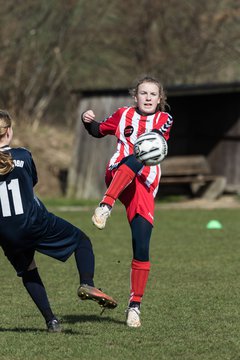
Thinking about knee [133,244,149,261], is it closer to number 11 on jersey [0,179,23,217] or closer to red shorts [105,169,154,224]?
red shorts [105,169,154,224]

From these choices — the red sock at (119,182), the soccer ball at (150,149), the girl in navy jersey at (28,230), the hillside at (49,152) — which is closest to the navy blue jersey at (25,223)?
the girl in navy jersey at (28,230)

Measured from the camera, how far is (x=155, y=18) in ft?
88.1

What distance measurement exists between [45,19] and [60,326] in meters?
20.0

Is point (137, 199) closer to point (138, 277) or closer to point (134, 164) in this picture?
point (134, 164)

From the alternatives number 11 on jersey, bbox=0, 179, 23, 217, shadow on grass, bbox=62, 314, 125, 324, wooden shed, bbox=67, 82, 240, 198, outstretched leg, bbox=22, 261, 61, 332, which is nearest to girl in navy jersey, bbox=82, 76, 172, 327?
shadow on grass, bbox=62, 314, 125, 324

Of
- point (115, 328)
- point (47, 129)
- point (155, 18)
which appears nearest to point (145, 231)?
Answer: point (115, 328)

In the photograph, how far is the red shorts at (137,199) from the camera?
6219 mm

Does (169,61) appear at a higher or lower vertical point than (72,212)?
higher

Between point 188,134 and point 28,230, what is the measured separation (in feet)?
56.0

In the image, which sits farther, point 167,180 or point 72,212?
point 167,180

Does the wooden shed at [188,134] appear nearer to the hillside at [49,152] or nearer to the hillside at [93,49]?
the hillside at [49,152]

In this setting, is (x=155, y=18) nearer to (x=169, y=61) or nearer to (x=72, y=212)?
(x=169, y=61)

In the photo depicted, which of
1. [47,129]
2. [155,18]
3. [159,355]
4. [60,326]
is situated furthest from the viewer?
[155,18]

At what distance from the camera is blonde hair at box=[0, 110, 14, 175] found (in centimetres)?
557
